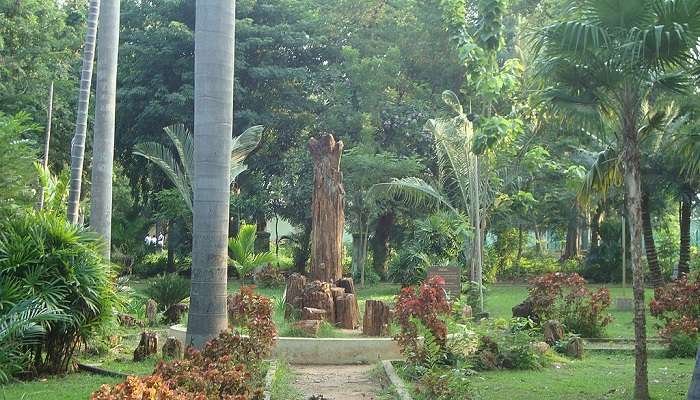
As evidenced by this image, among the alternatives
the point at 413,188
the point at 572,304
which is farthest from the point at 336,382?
the point at 413,188

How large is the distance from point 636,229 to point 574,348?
13.9 ft

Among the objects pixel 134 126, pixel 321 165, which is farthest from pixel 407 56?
pixel 321 165

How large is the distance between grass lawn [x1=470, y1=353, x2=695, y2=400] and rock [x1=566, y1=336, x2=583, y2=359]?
0.26 meters

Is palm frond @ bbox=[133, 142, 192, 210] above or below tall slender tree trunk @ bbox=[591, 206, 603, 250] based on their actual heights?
above

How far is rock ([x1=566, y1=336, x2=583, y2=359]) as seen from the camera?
1258 centimetres

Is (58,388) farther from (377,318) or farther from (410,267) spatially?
(410,267)

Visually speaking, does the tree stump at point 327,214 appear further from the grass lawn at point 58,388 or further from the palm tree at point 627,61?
the palm tree at point 627,61

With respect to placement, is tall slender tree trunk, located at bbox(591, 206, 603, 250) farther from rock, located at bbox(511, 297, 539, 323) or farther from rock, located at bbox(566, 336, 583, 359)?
rock, located at bbox(566, 336, 583, 359)

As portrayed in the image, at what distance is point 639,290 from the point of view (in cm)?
882

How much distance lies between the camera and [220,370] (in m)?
7.25

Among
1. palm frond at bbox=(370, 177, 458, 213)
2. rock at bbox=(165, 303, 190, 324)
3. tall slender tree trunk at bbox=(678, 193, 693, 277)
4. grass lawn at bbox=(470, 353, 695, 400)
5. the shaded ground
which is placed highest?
palm frond at bbox=(370, 177, 458, 213)

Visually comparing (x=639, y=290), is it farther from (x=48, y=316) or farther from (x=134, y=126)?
(x=134, y=126)

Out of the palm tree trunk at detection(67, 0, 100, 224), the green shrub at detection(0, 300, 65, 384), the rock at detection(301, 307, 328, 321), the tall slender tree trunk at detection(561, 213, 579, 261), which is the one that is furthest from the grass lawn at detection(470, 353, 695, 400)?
the tall slender tree trunk at detection(561, 213, 579, 261)

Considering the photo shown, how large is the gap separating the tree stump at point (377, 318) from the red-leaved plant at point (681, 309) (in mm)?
4421
